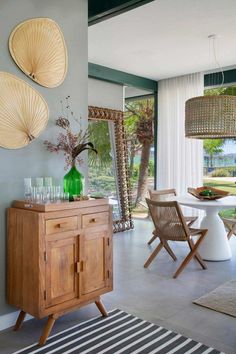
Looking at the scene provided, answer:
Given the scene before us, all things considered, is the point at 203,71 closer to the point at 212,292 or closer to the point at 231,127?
the point at 231,127

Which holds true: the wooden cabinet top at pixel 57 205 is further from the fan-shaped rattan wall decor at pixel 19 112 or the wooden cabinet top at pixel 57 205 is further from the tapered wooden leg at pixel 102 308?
the tapered wooden leg at pixel 102 308

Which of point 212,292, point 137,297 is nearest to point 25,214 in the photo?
point 137,297

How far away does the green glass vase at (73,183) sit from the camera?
9.08ft

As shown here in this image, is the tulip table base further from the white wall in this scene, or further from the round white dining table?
the white wall

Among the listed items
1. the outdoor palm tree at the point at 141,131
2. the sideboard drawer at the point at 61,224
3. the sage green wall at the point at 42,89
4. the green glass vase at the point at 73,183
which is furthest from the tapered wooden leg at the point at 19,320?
the outdoor palm tree at the point at 141,131

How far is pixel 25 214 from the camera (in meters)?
2.41

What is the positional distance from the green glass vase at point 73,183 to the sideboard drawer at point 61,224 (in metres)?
0.31

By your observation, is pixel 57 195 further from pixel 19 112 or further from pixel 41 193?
pixel 19 112

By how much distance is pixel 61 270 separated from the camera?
2424mm

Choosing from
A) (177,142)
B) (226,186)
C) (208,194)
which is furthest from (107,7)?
(226,186)

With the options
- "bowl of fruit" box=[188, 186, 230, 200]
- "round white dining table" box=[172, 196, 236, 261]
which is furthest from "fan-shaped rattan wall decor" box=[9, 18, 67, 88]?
"bowl of fruit" box=[188, 186, 230, 200]

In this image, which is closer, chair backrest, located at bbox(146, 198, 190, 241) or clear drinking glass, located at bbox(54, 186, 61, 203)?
clear drinking glass, located at bbox(54, 186, 61, 203)

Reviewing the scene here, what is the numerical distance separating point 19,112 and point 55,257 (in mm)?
1172

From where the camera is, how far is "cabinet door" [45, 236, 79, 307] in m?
2.35
